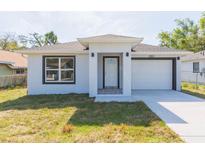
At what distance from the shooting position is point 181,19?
150ft

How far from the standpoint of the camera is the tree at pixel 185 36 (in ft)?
137

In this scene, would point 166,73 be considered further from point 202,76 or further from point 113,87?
point 202,76

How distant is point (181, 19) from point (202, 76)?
25.3 metres

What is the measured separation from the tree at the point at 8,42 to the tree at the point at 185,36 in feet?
106

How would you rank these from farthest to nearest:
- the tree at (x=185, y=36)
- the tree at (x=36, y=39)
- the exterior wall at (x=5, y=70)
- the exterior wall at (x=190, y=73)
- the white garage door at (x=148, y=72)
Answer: the tree at (x=36, y=39), the tree at (x=185, y=36), the exterior wall at (x=190, y=73), the exterior wall at (x=5, y=70), the white garage door at (x=148, y=72)

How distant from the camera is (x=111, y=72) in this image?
17.1 metres

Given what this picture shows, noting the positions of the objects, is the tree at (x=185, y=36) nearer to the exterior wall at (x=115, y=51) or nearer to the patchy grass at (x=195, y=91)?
the patchy grass at (x=195, y=91)

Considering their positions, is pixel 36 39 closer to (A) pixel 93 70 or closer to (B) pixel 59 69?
(B) pixel 59 69

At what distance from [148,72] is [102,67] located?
3614 mm

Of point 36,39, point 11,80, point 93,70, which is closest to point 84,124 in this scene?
point 93,70

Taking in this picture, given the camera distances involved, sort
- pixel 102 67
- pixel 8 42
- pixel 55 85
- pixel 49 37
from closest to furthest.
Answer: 1. pixel 55 85
2. pixel 102 67
3. pixel 8 42
4. pixel 49 37

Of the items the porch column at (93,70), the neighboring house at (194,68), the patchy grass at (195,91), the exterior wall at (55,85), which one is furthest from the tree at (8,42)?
the porch column at (93,70)

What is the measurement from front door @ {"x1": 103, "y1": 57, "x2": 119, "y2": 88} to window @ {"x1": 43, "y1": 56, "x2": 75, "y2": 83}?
267cm
